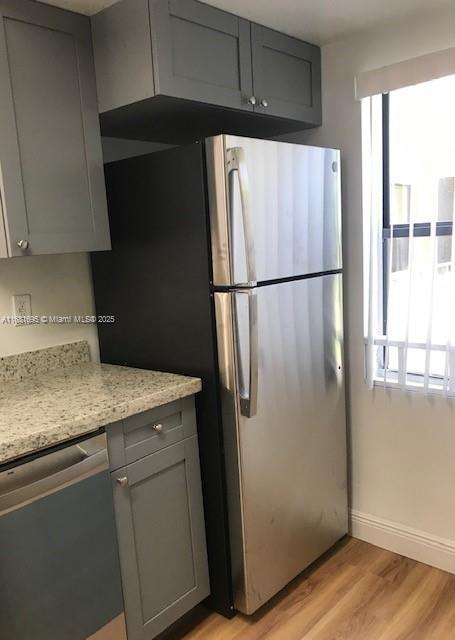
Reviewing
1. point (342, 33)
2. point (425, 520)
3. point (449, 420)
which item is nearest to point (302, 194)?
point (342, 33)

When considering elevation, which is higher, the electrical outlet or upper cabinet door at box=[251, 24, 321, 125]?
upper cabinet door at box=[251, 24, 321, 125]

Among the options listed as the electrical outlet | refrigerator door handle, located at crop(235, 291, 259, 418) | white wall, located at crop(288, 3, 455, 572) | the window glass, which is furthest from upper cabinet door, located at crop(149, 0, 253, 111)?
the electrical outlet

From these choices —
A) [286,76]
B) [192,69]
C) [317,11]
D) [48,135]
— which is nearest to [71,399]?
[48,135]

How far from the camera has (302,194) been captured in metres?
2.06

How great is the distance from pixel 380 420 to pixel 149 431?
3.62 feet

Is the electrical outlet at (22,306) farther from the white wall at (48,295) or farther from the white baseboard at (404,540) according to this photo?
the white baseboard at (404,540)

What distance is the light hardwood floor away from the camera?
6.48ft

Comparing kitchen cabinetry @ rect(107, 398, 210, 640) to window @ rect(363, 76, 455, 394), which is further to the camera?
window @ rect(363, 76, 455, 394)

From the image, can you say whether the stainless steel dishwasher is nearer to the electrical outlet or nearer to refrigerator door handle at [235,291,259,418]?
refrigerator door handle at [235,291,259,418]

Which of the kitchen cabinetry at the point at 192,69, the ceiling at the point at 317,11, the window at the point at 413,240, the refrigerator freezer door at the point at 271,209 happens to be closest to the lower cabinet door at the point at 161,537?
the refrigerator freezer door at the point at 271,209

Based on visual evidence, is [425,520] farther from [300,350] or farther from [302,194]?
[302,194]

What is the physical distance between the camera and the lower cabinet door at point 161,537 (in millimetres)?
1754

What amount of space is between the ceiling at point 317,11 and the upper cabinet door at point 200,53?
0.06 m

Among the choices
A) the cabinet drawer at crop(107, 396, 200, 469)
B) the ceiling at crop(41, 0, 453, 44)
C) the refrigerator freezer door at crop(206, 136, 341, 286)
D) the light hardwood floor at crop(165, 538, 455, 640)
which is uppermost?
the ceiling at crop(41, 0, 453, 44)
